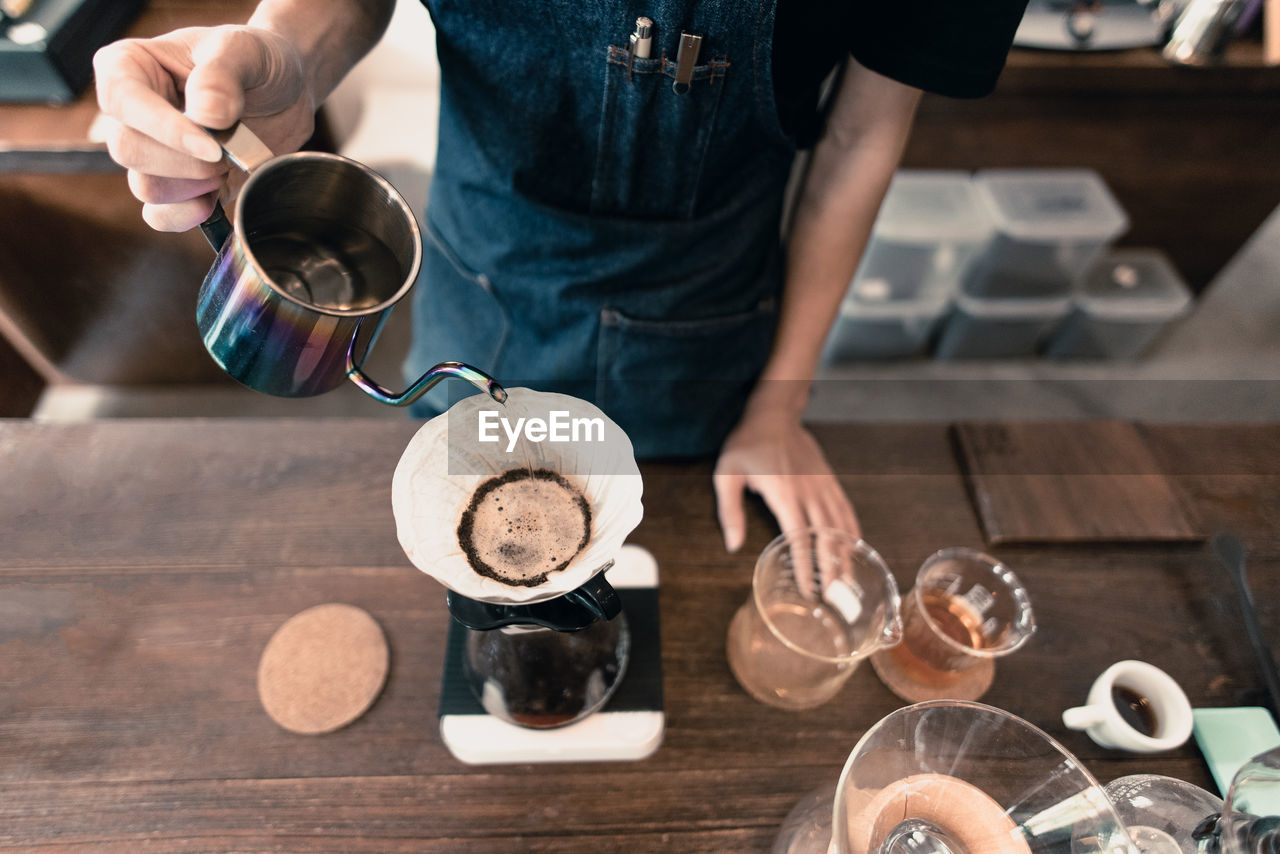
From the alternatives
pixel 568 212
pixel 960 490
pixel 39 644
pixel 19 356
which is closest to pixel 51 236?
pixel 19 356

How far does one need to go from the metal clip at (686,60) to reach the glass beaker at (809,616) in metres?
0.55

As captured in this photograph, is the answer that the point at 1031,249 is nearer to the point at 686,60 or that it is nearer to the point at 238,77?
the point at 686,60

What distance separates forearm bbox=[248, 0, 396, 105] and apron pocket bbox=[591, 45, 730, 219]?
33cm

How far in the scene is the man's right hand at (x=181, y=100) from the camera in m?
0.60

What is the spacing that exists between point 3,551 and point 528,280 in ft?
2.41

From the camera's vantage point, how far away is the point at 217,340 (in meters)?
0.64

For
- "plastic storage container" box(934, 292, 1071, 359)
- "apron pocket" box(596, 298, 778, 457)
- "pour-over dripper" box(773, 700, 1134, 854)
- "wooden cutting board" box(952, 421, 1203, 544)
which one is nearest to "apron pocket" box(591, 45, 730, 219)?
"apron pocket" box(596, 298, 778, 457)

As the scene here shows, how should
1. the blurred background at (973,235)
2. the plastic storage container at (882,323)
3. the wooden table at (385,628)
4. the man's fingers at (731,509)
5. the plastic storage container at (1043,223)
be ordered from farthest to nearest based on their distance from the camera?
the plastic storage container at (882,323)
the plastic storage container at (1043,223)
the blurred background at (973,235)
the man's fingers at (731,509)
the wooden table at (385,628)

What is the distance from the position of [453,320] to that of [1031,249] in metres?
1.79

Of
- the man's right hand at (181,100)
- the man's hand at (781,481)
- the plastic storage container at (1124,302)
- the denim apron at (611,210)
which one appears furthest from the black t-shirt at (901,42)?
the plastic storage container at (1124,302)

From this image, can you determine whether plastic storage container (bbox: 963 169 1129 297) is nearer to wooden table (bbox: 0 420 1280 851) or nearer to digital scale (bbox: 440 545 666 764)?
wooden table (bbox: 0 420 1280 851)

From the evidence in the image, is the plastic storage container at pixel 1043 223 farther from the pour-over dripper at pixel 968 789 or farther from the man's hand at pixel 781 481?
the pour-over dripper at pixel 968 789

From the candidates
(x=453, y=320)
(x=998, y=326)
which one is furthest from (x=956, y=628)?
(x=998, y=326)

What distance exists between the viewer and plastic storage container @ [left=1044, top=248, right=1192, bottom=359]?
7.80 feet
